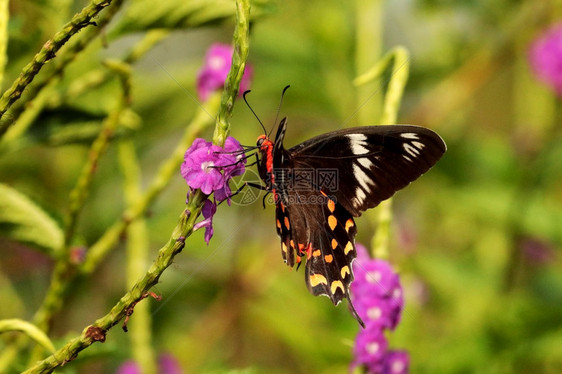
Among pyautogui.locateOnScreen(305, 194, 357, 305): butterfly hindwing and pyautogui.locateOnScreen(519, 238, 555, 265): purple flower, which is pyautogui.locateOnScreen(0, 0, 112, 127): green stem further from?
pyautogui.locateOnScreen(519, 238, 555, 265): purple flower

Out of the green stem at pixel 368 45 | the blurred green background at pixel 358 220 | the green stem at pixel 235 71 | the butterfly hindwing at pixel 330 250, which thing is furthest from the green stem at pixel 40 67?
the green stem at pixel 368 45

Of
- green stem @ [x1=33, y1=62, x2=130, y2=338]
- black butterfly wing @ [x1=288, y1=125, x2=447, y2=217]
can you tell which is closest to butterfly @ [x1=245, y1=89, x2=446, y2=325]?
black butterfly wing @ [x1=288, y1=125, x2=447, y2=217]

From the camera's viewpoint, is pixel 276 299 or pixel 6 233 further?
pixel 276 299

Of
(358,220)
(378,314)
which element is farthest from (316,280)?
(358,220)

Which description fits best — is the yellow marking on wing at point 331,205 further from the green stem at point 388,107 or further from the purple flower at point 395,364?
the purple flower at point 395,364

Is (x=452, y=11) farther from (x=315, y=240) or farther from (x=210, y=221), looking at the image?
(x=210, y=221)

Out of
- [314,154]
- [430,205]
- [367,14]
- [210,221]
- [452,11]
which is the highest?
[452,11]

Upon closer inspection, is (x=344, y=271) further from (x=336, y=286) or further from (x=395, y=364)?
(x=395, y=364)

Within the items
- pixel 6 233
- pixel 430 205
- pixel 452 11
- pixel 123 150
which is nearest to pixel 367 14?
pixel 452 11
